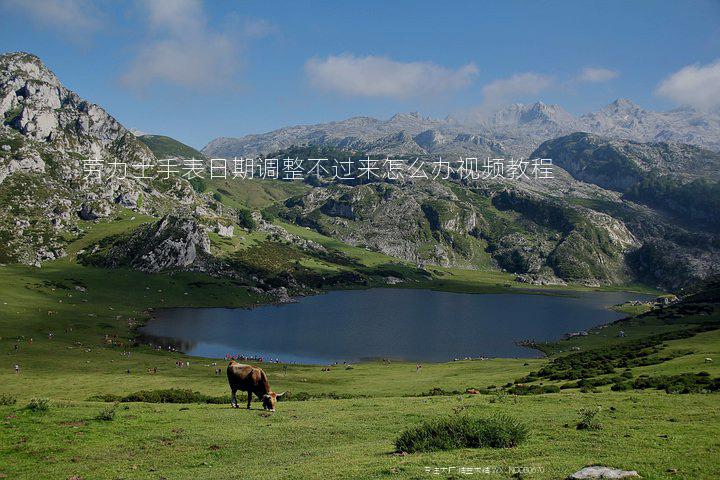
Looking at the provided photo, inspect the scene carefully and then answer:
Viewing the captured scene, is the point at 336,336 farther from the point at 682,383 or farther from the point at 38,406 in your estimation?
the point at 38,406

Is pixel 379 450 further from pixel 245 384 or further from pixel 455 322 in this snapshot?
pixel 455 322

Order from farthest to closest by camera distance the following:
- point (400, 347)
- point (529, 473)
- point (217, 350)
Answer: point (400, 347), point (217, 350), point (529, 473)

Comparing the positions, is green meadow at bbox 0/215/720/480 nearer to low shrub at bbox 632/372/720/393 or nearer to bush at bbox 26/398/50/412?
bush at bbox 26/398/50/412

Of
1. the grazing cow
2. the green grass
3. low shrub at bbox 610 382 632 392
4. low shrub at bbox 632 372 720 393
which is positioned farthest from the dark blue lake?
the green grass

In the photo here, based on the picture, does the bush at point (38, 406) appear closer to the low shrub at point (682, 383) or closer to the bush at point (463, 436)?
the bush at point (463, 436)

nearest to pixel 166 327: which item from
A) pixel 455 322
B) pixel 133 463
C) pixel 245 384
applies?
pixel 455 322

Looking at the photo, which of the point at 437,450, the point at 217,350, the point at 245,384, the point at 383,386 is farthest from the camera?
the point at 217,350

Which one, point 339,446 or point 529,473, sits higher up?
point 529,473

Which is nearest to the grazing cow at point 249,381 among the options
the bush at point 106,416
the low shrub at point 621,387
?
the bush at point 106,416

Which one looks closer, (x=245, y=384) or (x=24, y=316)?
(x=245, y=384)

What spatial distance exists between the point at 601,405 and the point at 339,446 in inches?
773

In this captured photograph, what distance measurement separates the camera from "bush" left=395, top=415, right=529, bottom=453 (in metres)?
21.0

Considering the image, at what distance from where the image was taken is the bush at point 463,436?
68.8 ft

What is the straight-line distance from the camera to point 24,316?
5556 inches
